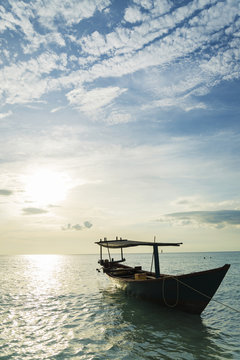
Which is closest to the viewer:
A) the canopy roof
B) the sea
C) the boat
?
the sea

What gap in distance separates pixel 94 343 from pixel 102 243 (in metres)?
16.2

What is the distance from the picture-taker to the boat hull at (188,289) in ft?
41.4

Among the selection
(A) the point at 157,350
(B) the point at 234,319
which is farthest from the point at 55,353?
(B) the point at 234,319

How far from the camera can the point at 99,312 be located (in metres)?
15.2

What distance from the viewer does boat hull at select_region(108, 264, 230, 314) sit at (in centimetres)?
1262

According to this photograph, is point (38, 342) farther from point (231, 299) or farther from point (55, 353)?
point (231, 299)

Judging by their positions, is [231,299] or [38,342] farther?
[231,299]

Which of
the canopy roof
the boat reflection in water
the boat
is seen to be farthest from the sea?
the canopy roof

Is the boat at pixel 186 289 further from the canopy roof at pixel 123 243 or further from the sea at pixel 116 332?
the canopy roof at pixel 123 243

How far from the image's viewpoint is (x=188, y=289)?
13.0m

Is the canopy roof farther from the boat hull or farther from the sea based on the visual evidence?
the sea

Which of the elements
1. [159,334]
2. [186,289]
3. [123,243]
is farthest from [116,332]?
[123,243]

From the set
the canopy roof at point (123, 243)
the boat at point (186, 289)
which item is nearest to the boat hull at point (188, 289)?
the boat at point (186, 289)

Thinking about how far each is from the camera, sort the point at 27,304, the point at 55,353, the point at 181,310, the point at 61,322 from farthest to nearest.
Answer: the point at 27,304 → the point at 181,310 → the point at 61,322 → the point at 55,353
